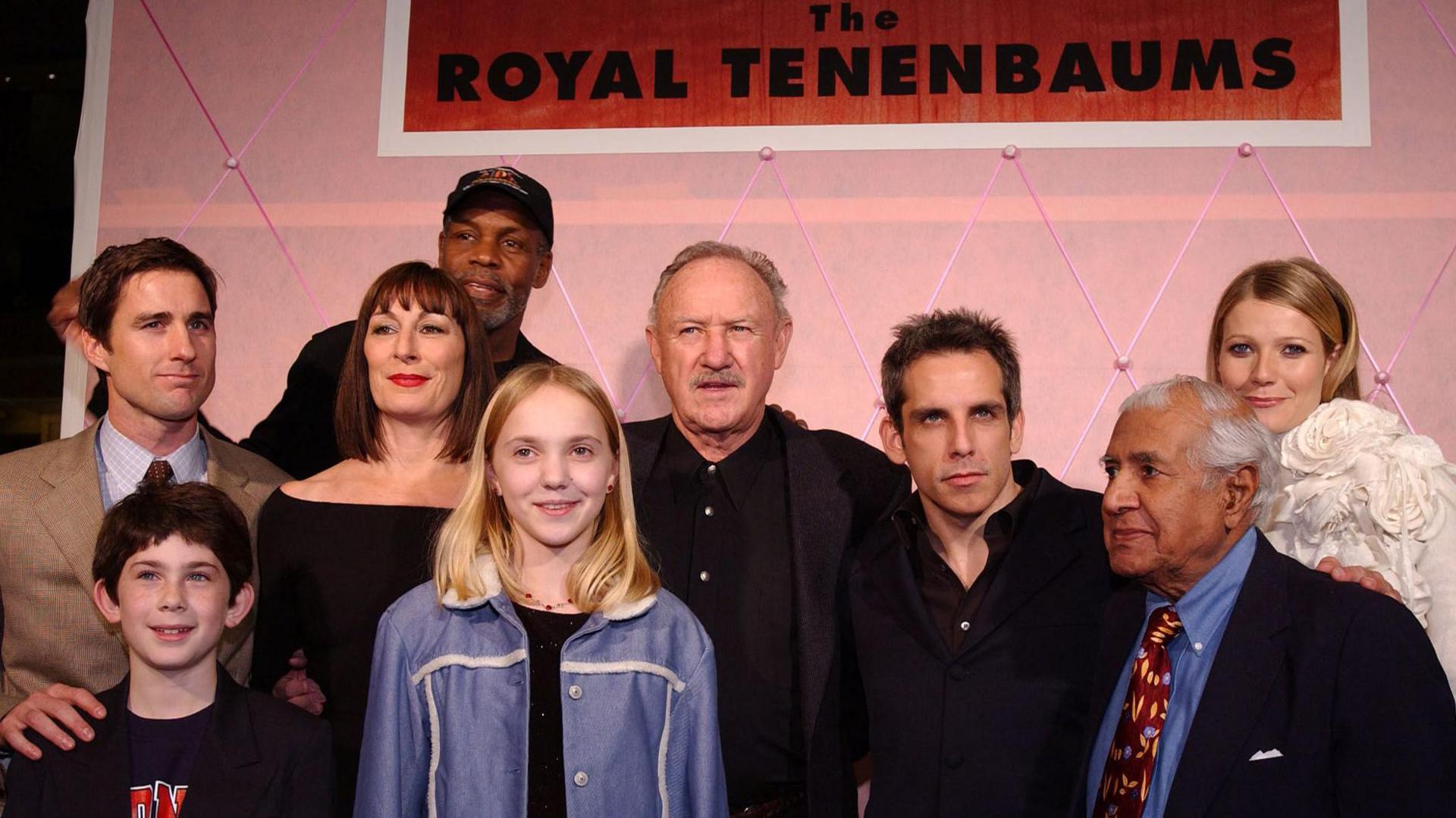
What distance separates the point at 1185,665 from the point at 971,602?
1.30ft

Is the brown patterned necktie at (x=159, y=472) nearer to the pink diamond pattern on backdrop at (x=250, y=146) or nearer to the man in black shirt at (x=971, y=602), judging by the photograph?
the man in black shirt at (x=971, y=602)

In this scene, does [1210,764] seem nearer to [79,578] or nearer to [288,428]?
[79,578]

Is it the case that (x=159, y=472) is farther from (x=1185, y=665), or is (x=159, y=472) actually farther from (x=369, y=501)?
(x=1185, y=665)

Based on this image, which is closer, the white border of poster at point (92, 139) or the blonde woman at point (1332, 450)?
the blonde woman at point (1332, 450)

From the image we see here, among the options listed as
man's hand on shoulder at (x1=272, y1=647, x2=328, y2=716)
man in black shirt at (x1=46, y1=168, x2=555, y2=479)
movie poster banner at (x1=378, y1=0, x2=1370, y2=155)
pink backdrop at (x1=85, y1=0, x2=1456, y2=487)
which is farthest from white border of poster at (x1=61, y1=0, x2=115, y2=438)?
man's hand on shoulder at (x1=272, y1=647, x2=328, y2=716)

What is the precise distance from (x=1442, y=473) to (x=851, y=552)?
1.12 meters

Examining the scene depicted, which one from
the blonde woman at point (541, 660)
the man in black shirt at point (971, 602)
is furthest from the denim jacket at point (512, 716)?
the man in black shirt at point (971, 602)

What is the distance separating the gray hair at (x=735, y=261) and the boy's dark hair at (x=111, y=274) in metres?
0.99

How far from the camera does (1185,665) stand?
6.98 feet

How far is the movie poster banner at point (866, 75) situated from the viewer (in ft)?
12.2

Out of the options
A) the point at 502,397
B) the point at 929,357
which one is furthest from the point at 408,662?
the point at 929,357

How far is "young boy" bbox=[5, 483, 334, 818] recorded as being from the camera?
2168 mm

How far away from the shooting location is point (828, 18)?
3.86 metres

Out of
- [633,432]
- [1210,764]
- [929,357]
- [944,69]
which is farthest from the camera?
[944,69]
